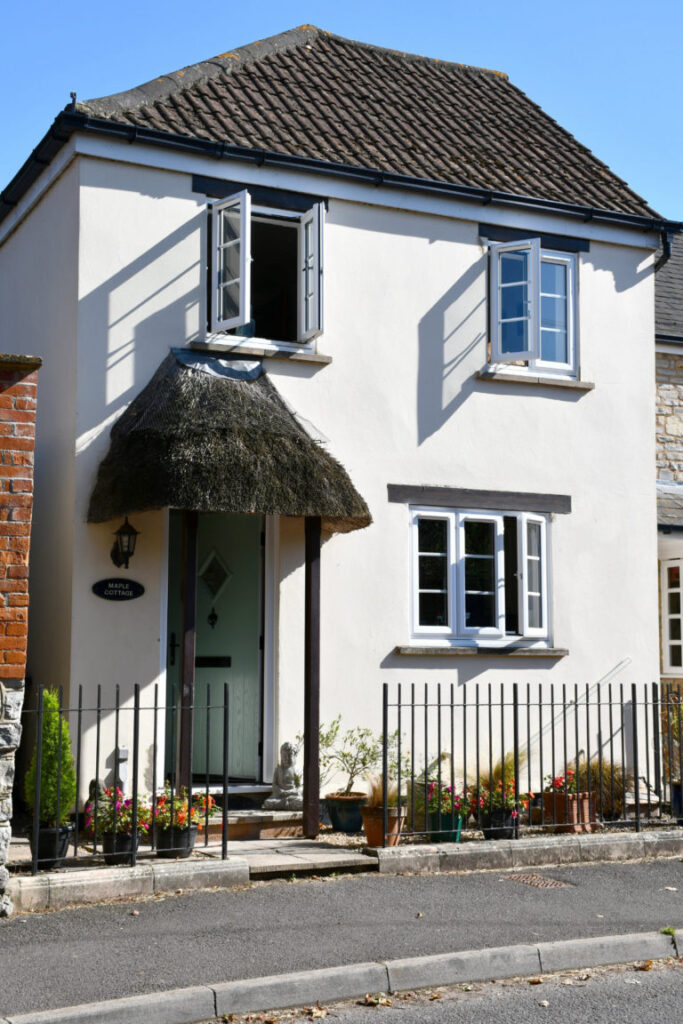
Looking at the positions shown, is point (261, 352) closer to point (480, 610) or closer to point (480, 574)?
point (480, 574)

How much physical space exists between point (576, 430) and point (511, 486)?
42.5 inches

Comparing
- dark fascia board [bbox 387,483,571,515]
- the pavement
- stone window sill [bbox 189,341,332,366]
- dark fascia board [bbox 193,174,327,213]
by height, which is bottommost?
the pavement

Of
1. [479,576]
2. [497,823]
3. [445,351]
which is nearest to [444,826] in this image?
[497,823]

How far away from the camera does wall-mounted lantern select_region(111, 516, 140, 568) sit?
417 inches

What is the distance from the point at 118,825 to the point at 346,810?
2667 millimetres

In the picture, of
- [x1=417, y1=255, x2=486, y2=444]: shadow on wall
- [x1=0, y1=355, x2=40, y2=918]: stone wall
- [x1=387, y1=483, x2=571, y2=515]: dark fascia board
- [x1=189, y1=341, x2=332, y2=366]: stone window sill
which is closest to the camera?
[x1=0, y1=355, x2=40, y2=918]: stone wall

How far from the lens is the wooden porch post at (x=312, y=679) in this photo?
10.5 metres

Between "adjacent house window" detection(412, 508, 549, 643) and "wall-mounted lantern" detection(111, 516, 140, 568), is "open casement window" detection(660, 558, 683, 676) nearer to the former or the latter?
"adjacent house window" detection(412, 508, 549, 643)

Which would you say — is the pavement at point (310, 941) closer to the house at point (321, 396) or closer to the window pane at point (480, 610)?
the house at point (321, 396)

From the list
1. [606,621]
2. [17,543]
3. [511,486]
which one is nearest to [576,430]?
[511,486]

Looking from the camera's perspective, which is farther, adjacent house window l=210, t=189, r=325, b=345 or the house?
adjacent house window l=210, t=189, r=325, b=345

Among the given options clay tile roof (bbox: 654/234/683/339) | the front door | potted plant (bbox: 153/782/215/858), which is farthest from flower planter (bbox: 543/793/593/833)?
clay tile roof (bbox: 654/234/683/339)

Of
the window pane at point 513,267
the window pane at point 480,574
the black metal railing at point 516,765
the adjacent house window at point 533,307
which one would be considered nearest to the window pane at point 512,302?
the adjacent house window at point 533,307

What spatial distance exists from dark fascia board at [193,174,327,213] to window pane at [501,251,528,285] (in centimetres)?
218
